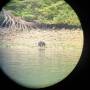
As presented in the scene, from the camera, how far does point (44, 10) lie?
9.15 ft

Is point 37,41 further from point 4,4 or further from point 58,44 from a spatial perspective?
point 4,4

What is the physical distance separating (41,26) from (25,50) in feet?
0.61

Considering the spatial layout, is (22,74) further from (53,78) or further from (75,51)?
(75,51)

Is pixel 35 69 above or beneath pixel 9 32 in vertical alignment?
beneath

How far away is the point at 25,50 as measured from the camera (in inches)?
110

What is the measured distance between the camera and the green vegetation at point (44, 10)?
9.14 feet

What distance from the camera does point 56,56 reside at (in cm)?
281

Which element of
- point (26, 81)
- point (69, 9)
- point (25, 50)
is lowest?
point (26, 81)

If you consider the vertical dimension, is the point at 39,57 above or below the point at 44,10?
below

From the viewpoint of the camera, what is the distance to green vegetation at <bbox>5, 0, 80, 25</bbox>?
110 inches

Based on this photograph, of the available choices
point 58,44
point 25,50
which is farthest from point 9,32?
point 58,44

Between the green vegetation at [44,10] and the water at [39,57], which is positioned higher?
the green vegetation at [44,10]

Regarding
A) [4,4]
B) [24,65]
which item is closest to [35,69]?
[24,65]

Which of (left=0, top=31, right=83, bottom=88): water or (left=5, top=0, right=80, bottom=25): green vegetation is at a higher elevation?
(left=5, top=0, right=80, bottom=25): green vegetation
